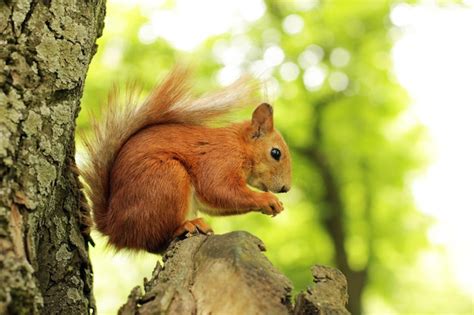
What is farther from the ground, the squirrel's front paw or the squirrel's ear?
the squirrel's ear

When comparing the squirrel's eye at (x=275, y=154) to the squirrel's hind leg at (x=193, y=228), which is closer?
the squirrel's hind leg at (x=193, y=228)

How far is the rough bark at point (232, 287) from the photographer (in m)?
1.38

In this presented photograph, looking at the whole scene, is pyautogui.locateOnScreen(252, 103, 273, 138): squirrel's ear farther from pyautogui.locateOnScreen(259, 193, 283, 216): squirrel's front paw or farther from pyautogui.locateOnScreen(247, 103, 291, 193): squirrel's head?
pyautogui.locateOnScreen(259, 193, 283, 216): squirrel's front paw

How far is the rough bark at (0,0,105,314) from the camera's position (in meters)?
1.39

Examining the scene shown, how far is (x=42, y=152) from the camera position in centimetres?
162

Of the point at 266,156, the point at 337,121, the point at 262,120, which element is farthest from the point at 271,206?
the point at 337,121

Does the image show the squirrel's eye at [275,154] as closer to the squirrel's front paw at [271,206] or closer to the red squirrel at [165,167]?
the red squirrel at [165,167]

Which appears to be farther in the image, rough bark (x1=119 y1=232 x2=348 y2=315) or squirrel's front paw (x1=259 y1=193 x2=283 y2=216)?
squirrel's front paw (x1=259 y1=193 x2=283 y2=216)

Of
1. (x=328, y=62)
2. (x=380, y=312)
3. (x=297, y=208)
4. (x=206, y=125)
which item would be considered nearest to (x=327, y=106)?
(x=328, y=62)

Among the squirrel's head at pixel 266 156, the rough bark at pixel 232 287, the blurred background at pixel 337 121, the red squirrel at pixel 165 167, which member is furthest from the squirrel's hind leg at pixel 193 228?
the blurred background at pixel 337 121

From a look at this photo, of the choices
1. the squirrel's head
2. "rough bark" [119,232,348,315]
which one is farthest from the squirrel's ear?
"rough bark" [119,232,348,315]

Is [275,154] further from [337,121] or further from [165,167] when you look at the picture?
[337,121]

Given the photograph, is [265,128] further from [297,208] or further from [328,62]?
[297,208]

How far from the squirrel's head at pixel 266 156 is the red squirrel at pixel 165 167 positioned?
0.12m
